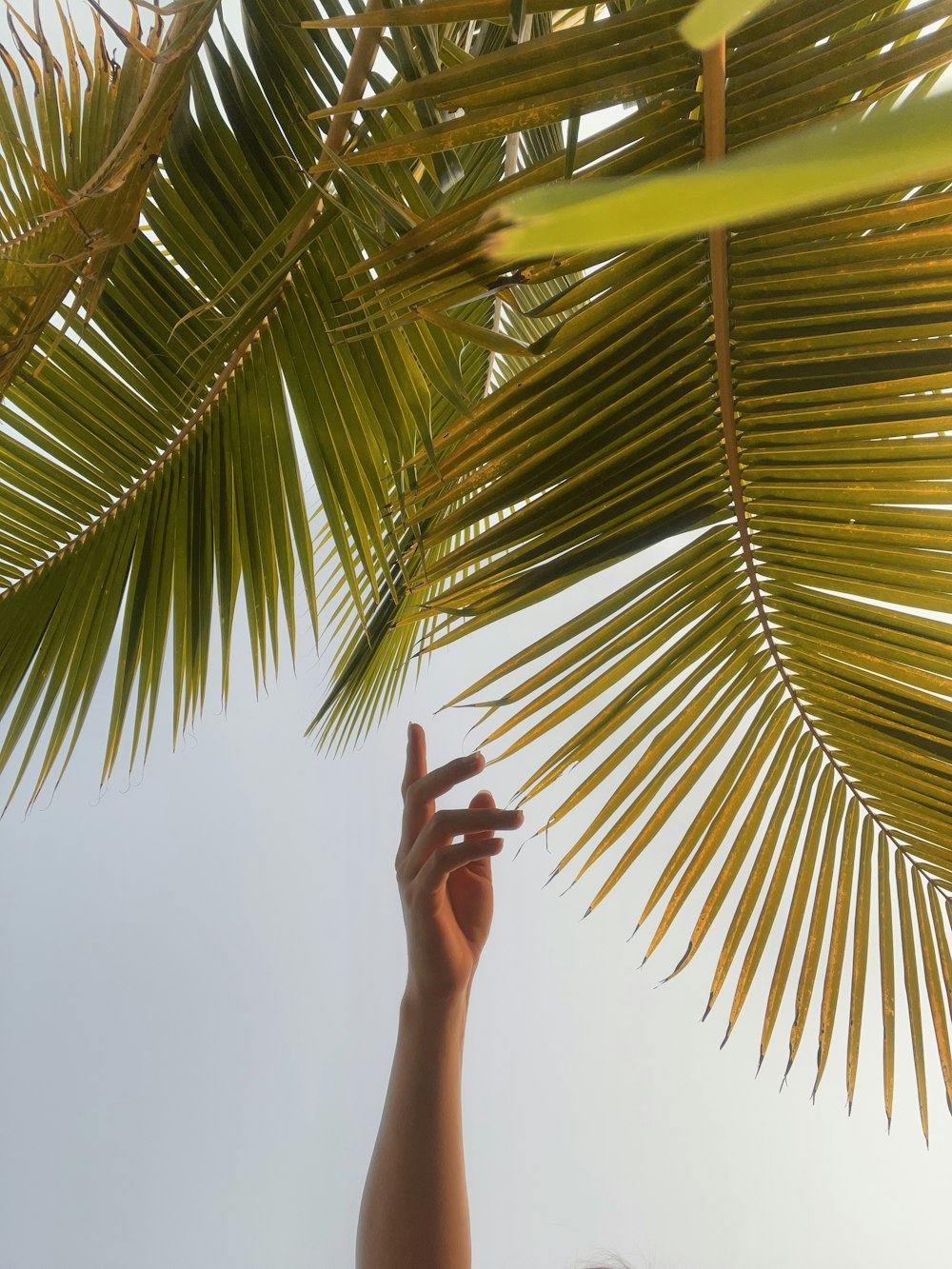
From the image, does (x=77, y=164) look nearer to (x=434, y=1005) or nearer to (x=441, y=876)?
(x=441, y=876)

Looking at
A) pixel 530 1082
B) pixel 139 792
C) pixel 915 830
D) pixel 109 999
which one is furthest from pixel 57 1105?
pixel 915 830

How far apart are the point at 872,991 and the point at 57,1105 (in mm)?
1964

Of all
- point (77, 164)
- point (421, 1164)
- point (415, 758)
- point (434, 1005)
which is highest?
point (77, 164)

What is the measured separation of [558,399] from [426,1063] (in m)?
0.54

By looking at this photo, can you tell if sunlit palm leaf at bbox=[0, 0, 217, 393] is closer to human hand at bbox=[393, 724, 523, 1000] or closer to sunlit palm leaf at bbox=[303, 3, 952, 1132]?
sunlit palm leaf at bbox=[303, 3, 952, 1132]

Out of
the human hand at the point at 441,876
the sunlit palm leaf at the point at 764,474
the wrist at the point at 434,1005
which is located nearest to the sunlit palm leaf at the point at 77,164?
Result: the sunlit palm leaf at the point at 764,474

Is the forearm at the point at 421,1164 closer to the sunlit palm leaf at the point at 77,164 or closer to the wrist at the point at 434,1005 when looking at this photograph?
the wrist at the point at 434,1005

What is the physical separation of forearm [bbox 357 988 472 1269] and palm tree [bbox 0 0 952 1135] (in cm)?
29

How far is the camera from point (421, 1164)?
2.07ft

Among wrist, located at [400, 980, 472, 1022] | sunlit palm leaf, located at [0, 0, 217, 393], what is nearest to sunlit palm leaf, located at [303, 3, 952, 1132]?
sunlit palm leaf, located at [0, 0, 217, 393]

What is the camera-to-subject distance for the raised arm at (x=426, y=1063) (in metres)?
0.61

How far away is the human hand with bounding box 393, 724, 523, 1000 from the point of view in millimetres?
586

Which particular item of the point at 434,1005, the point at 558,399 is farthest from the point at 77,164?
the point at 434,1005

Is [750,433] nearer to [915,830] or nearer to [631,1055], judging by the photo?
[915,830]
